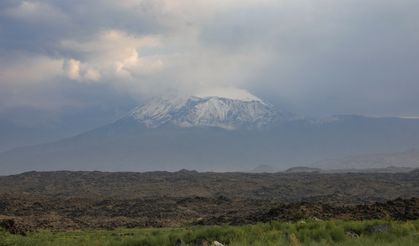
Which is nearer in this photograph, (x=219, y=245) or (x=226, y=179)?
(x=219, y=245)

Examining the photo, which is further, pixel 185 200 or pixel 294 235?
pixel 185 200

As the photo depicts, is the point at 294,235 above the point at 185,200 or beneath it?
beneath

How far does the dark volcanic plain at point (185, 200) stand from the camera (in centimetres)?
3978

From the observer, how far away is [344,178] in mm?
101812

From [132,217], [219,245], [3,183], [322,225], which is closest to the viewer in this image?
[219,245]

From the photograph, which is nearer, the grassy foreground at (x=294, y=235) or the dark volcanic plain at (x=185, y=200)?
the grassy foreground at (x=294, y=235)

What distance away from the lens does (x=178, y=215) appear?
174ft

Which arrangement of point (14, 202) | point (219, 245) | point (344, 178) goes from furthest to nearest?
point (344, 178), point (14, 202), point (219, 245)

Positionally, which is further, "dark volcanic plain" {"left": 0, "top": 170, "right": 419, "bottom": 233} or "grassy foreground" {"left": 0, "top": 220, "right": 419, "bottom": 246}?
"dark volcanic plain" {"left": 0, "top": 170, "right": 419, "bottom": 233}

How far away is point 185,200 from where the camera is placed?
63.2 meters

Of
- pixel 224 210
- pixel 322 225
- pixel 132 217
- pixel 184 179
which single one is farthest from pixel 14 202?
pixel 184 179

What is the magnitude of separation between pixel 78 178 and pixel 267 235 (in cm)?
9534

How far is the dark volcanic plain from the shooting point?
3978 cm

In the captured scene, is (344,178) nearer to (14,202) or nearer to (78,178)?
(78,178)
